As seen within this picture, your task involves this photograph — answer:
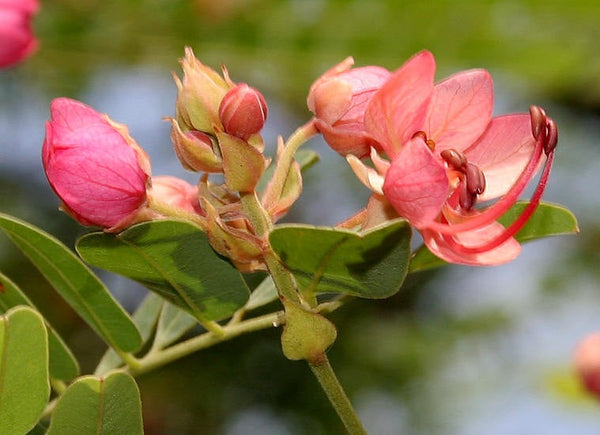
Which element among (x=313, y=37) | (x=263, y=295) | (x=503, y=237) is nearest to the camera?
(x=503, y=237)

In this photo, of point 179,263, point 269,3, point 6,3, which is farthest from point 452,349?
point 179,263

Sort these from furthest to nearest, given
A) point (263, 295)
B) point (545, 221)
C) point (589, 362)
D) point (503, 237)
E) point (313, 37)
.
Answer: point (313, 37) < point (589, 362) < point (263, 295) < point (545, 221) < point (503, 237)

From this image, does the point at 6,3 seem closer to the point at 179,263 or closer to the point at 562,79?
the point at 179,263

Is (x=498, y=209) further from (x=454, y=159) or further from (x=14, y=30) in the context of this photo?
(x=14, y=30)

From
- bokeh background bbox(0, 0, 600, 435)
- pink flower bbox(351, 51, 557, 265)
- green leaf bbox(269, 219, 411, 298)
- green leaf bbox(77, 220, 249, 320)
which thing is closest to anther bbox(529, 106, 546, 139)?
pink flower bbox(351, 51, 557, 265)

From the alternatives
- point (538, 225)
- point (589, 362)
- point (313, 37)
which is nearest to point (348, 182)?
point (313, 37)

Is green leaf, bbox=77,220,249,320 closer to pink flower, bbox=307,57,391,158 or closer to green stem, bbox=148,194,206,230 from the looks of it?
green stem, bbox=148,194,206,230

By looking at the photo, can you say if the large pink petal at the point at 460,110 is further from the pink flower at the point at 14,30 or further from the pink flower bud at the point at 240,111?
the pink flower at the point at 14,30
